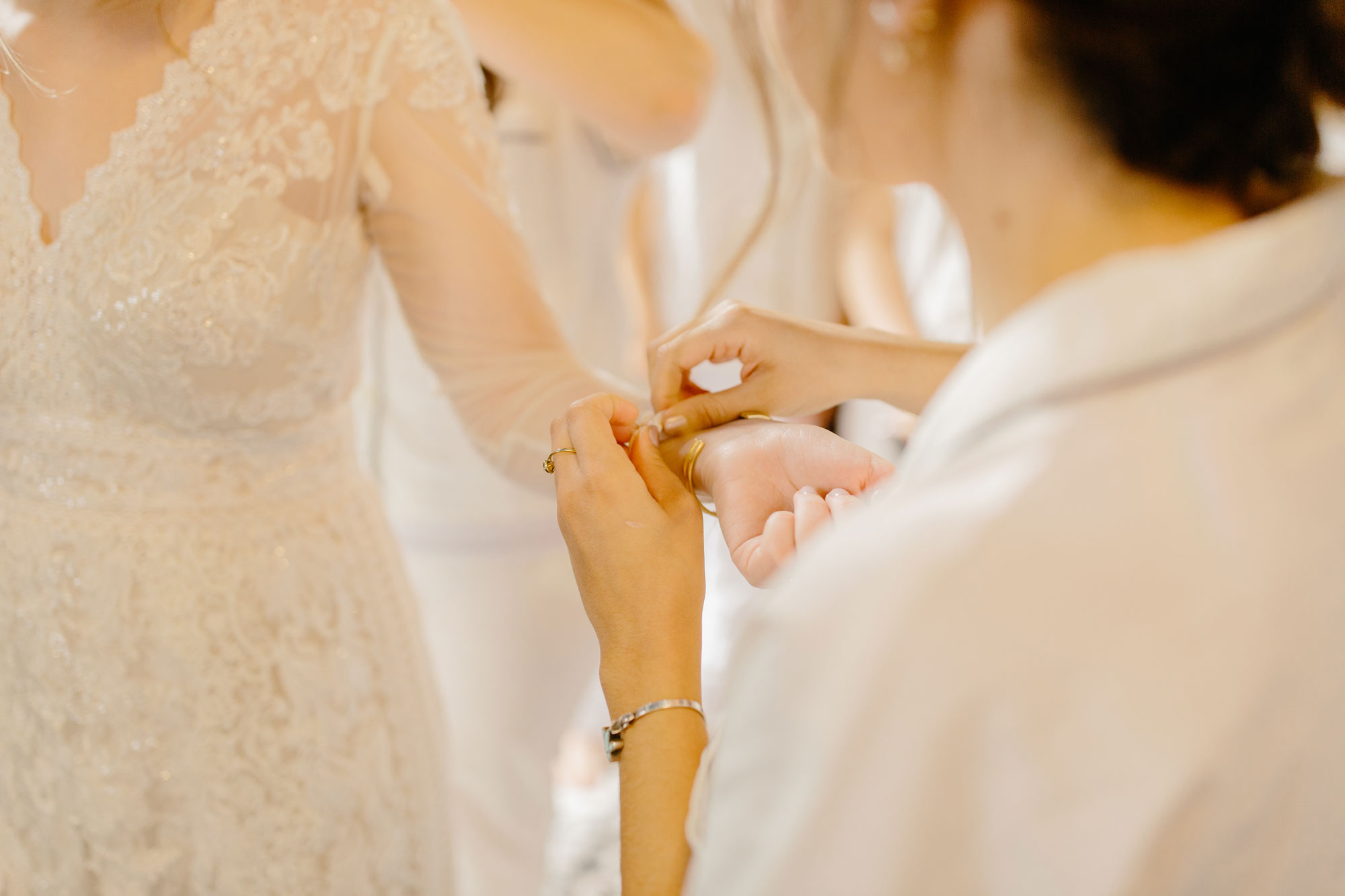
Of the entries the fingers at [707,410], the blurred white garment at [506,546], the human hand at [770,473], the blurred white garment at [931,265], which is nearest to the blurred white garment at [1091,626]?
the human hand at [770,473]

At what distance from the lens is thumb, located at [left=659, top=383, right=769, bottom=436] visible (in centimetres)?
86

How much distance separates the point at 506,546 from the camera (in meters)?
1.63

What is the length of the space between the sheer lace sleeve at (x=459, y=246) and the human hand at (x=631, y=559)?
21 cm

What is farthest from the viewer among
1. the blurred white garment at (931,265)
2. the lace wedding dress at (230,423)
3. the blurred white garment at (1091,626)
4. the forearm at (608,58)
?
the blurred white garment at (931,265)

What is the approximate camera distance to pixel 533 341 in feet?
3.24

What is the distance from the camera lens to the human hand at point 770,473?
2.51 feet

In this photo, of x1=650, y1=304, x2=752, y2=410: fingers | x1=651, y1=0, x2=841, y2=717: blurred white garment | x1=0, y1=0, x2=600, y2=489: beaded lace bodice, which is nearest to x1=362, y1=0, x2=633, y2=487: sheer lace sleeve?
x1=0, y1=0, x2=600, y2=489: beaded lace bodice

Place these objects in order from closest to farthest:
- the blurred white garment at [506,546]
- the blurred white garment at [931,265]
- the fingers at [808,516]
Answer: the fingers at [808,516], the blurred white garment at [506,546], the blurred white garment at [931,265]

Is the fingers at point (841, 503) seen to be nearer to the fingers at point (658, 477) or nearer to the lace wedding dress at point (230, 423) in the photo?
Result: the fingers at point (658, 477)

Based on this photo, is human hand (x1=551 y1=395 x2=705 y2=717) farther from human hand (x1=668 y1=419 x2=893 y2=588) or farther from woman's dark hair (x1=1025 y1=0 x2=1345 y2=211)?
woman's dark hair (x1=1025 y1=0 x2=1345 y2=211)

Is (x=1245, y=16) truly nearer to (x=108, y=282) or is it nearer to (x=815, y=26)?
(x=815, y=26)

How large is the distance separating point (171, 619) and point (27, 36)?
1.69 feet

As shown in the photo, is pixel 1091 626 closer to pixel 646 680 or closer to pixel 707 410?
pixel 646 680

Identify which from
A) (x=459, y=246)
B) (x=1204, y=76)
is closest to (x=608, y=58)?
(x=459, y=246)
